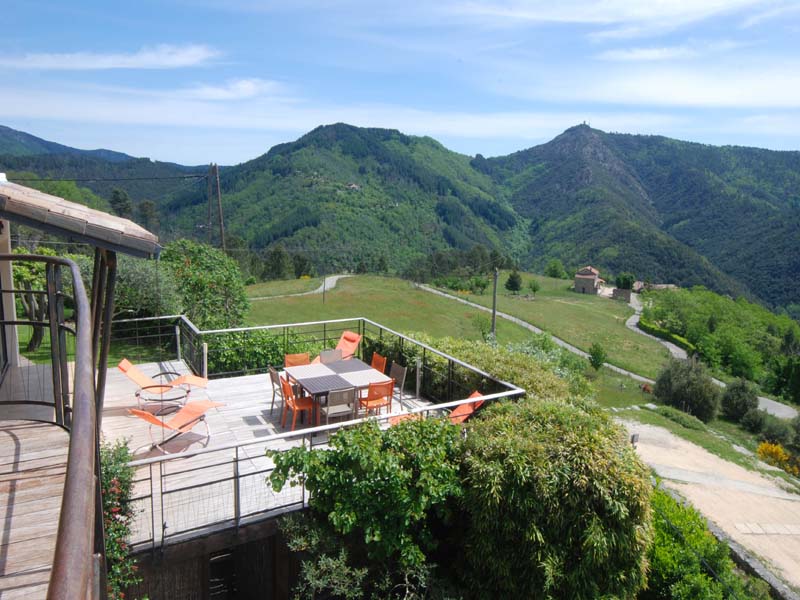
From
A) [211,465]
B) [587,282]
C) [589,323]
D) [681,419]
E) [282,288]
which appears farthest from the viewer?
[587,282]

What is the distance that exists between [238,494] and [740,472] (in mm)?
19064

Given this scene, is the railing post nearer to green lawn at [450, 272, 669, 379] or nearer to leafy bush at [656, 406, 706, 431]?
leafy bush at [656, 406, 706, 431]

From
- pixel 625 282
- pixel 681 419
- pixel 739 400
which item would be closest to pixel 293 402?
pixel 681 419

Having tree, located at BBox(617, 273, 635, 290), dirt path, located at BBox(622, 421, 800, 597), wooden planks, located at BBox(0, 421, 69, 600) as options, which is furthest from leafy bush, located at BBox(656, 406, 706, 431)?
tree, located at BBox(617, 273, 635, 290)

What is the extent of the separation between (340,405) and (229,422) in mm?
1729

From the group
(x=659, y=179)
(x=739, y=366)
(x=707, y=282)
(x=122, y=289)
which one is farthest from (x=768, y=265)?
(x=122, y=289)

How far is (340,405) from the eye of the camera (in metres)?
7.87

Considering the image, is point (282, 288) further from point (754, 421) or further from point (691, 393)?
point (754, 421)

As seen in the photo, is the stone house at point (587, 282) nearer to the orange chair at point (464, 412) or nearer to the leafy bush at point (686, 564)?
the leafy bush at point (686, 564)

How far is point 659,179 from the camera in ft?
606

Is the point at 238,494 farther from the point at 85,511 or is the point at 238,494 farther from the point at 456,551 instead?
the point at 85,511

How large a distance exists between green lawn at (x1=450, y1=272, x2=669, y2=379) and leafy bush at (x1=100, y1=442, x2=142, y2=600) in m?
46.8

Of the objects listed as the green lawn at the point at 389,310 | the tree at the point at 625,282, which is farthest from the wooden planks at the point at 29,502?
the tree at the point at 625,282

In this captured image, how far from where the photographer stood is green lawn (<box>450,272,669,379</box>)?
54844mm
